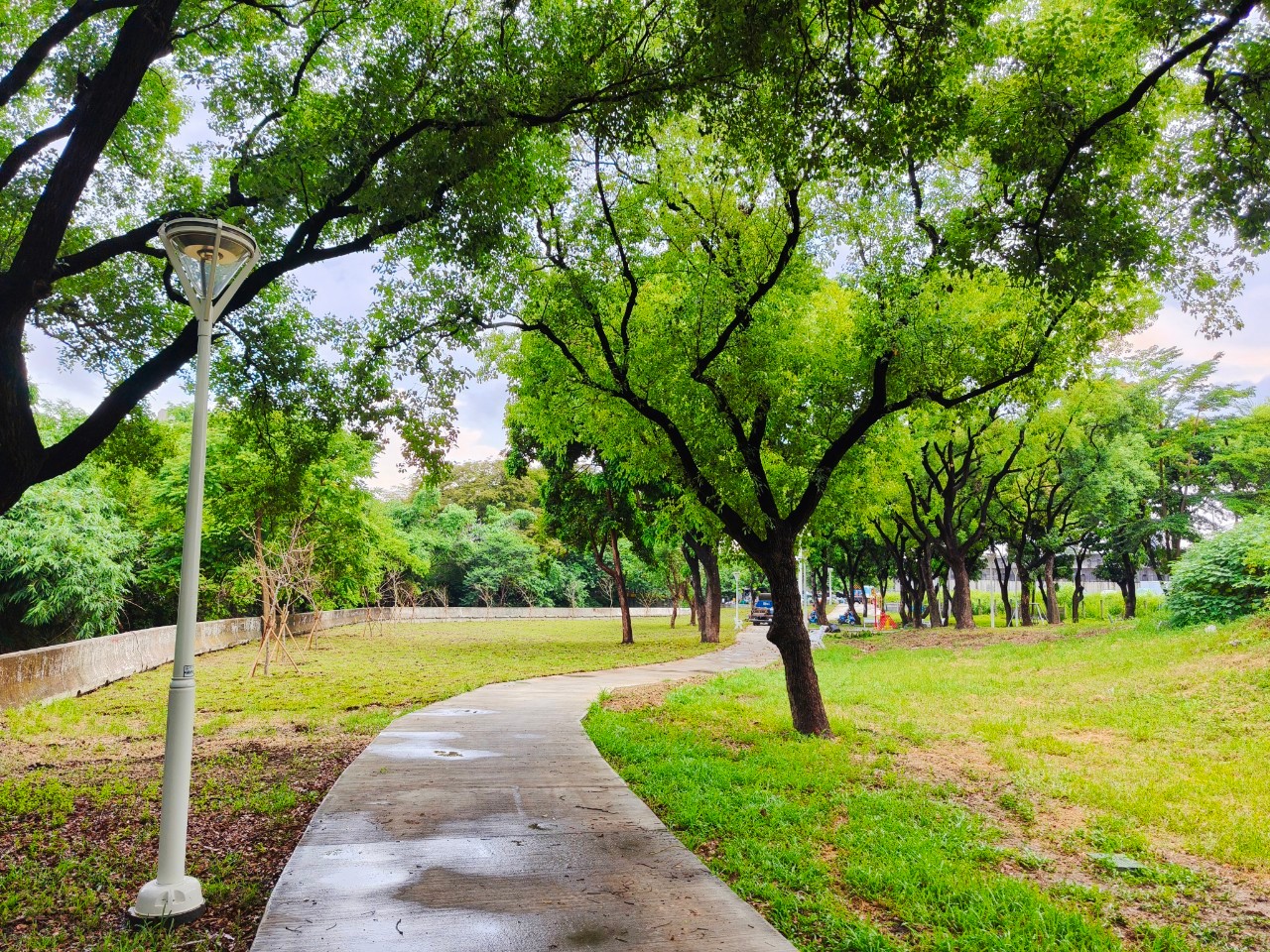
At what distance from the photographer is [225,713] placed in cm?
1093

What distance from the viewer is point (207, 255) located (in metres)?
4.67

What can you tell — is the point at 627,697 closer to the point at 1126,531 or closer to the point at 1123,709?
the point at 1123,709

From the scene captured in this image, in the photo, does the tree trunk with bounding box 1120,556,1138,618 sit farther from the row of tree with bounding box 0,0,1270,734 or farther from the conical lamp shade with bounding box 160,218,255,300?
the conical lamp shade with bounding box 160,218,255,300

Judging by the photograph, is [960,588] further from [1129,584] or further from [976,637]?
[1129,584]

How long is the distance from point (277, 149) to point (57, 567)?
1419 cm

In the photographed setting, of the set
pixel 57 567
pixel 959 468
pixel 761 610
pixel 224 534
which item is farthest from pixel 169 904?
pixel 761 610

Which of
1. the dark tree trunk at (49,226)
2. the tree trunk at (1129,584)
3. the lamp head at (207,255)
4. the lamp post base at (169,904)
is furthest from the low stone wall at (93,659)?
the tree trunk at (1129,584)

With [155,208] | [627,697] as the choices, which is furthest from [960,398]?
[155,208]

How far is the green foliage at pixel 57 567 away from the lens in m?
16.1

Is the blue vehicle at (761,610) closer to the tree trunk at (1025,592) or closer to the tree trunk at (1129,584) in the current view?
the tree trunk at (1025,592)

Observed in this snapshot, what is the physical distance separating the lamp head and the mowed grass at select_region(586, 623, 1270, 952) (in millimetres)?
5049

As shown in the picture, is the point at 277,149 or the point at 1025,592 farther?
the point at 1025,592

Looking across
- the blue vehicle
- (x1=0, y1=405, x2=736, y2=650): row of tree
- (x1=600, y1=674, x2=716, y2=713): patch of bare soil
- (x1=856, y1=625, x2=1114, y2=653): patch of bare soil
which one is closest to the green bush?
(x1=856, y1=625, x2=1114, y2=653): patch of bare soil

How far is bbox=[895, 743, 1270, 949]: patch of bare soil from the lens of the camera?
162 inches
